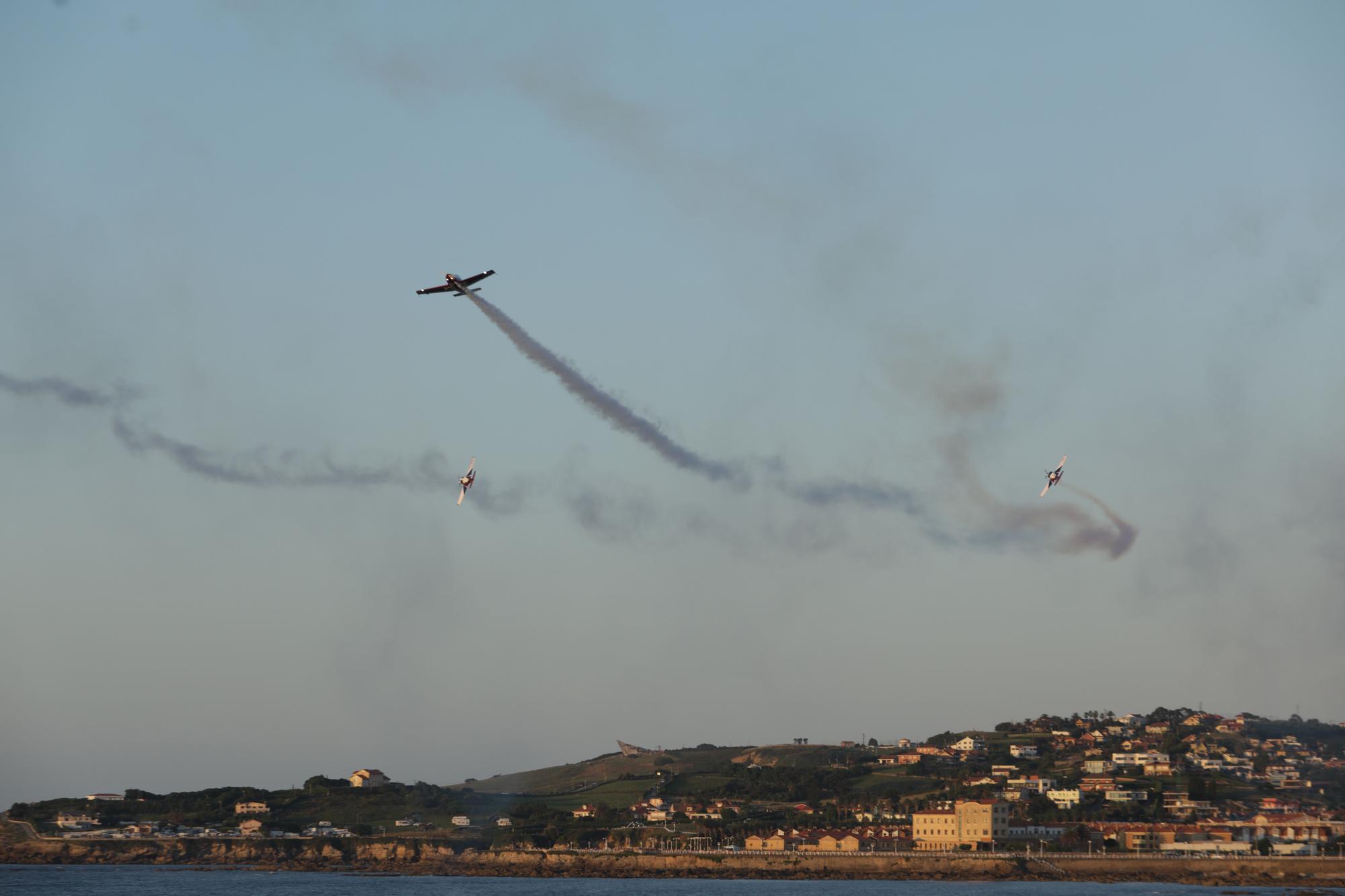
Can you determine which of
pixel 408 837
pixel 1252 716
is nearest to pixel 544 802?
pixel 408 837

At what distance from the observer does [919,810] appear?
15500 centimetres

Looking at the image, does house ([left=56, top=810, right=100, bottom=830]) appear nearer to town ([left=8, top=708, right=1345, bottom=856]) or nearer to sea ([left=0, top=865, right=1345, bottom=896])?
town ([left=8, top=708, right=1345, bottom=856])

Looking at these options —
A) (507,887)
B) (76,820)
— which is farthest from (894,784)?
(76,820)

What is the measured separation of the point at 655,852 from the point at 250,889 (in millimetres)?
42502

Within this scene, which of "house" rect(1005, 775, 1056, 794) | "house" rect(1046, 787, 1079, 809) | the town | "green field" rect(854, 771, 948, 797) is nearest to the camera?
the town

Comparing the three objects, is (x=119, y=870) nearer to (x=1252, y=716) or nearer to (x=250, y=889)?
(x=250, y=889)

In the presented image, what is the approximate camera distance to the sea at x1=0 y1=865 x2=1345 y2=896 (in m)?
110

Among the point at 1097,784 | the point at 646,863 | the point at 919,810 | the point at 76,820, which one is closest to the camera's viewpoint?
the point at 646,863

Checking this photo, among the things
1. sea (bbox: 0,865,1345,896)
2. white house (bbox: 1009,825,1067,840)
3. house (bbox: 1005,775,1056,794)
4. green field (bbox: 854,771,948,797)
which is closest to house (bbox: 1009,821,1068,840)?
white house (bbox: 1009,825,1067,840)

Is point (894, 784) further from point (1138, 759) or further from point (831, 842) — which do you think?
point (831, 842)

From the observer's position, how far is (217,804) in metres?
189

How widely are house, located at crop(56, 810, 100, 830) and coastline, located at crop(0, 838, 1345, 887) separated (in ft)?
20.9

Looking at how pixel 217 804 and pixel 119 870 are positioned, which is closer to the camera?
pixel 119 870

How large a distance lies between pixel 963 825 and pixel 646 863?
31.8 m
